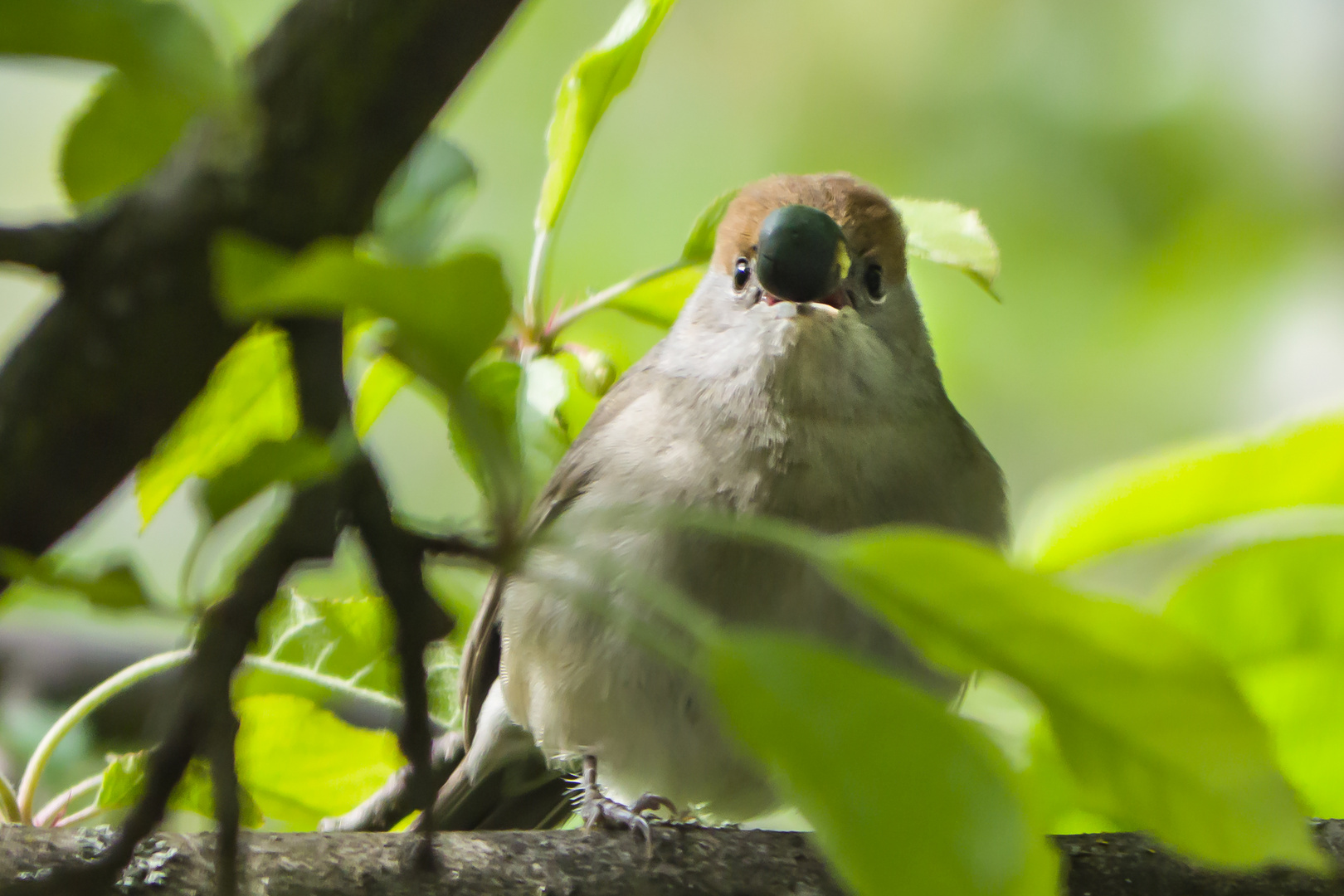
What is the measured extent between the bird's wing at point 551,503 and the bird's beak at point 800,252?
73cm

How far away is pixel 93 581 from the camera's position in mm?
623

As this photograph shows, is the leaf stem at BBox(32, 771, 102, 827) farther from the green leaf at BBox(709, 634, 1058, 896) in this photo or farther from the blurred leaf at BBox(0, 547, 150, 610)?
the green leaf at BBox(709, 634, 1058, 896)

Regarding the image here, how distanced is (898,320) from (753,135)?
3.07m

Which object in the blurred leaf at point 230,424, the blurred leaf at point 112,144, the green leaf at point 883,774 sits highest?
the blurred leaf at point 230,424

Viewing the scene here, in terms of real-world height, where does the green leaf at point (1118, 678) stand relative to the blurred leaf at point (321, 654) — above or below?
below

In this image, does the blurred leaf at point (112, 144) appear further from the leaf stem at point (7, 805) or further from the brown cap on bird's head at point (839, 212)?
the brown cap on bird's head at point (839, 212)

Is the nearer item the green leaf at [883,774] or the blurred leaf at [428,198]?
the green leaf at [883,774]

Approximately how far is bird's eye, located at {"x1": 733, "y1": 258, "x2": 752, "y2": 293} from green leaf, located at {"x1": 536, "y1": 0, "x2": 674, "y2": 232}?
682 mm

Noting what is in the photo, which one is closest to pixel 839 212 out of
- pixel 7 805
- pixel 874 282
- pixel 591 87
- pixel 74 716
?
pixel 874 282

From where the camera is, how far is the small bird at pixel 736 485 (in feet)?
6.17

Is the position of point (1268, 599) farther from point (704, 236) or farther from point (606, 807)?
point (606, 807)

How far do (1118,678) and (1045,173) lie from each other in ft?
14.9

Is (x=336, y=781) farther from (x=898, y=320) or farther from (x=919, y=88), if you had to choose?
(x=919, y=88)

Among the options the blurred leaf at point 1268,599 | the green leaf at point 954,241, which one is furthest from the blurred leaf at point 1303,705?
the green leaf at point 954,241
